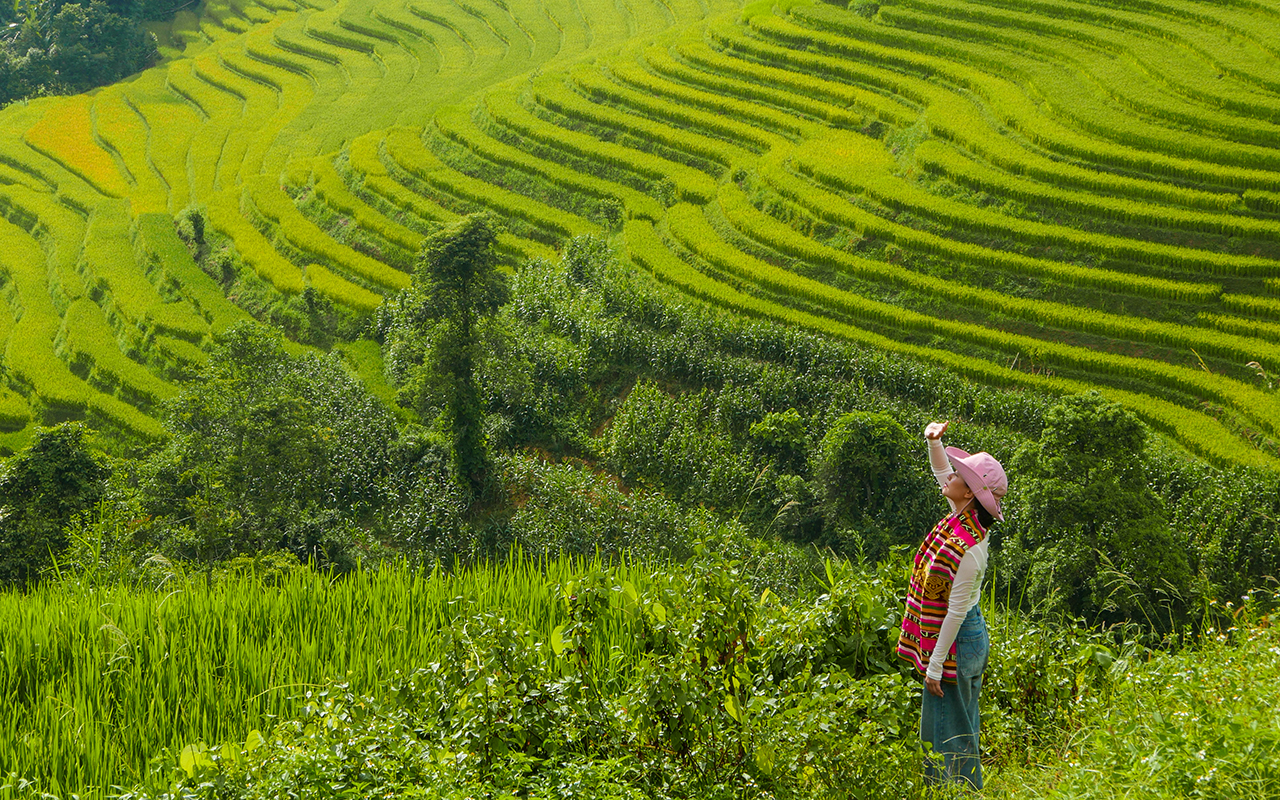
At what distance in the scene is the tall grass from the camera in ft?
15.3

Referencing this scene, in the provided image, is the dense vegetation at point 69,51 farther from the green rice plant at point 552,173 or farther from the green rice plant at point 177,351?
the green rice plant at point 177,351

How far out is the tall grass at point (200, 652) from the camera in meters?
4.65

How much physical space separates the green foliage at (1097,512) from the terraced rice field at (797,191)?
10.6 ft

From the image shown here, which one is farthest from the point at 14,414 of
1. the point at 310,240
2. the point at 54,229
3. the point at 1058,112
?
the point at 1058,112

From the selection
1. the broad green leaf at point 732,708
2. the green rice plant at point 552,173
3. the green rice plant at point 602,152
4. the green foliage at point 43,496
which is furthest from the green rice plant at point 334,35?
the broad green leaf at point 732,708

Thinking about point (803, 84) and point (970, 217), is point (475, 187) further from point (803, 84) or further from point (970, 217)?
point (970, 217)

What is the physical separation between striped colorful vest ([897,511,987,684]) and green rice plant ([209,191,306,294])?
2686cm

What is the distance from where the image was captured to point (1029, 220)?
23891mm

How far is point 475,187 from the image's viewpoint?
3123 centimetres

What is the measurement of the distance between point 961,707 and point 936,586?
608 millimetres

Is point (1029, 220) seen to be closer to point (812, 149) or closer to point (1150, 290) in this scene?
point (1150, 290)

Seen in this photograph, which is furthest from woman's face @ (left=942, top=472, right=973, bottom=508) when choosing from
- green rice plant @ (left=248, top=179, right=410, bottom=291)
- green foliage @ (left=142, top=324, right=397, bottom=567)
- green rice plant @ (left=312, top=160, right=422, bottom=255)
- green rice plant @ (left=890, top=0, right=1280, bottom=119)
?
green rice plant @ (left=890, top=0, right=1280, bottom=119)

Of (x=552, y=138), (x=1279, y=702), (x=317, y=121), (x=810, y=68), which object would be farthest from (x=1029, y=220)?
(x=317, y=121)

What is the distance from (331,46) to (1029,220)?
36247 millimetres
